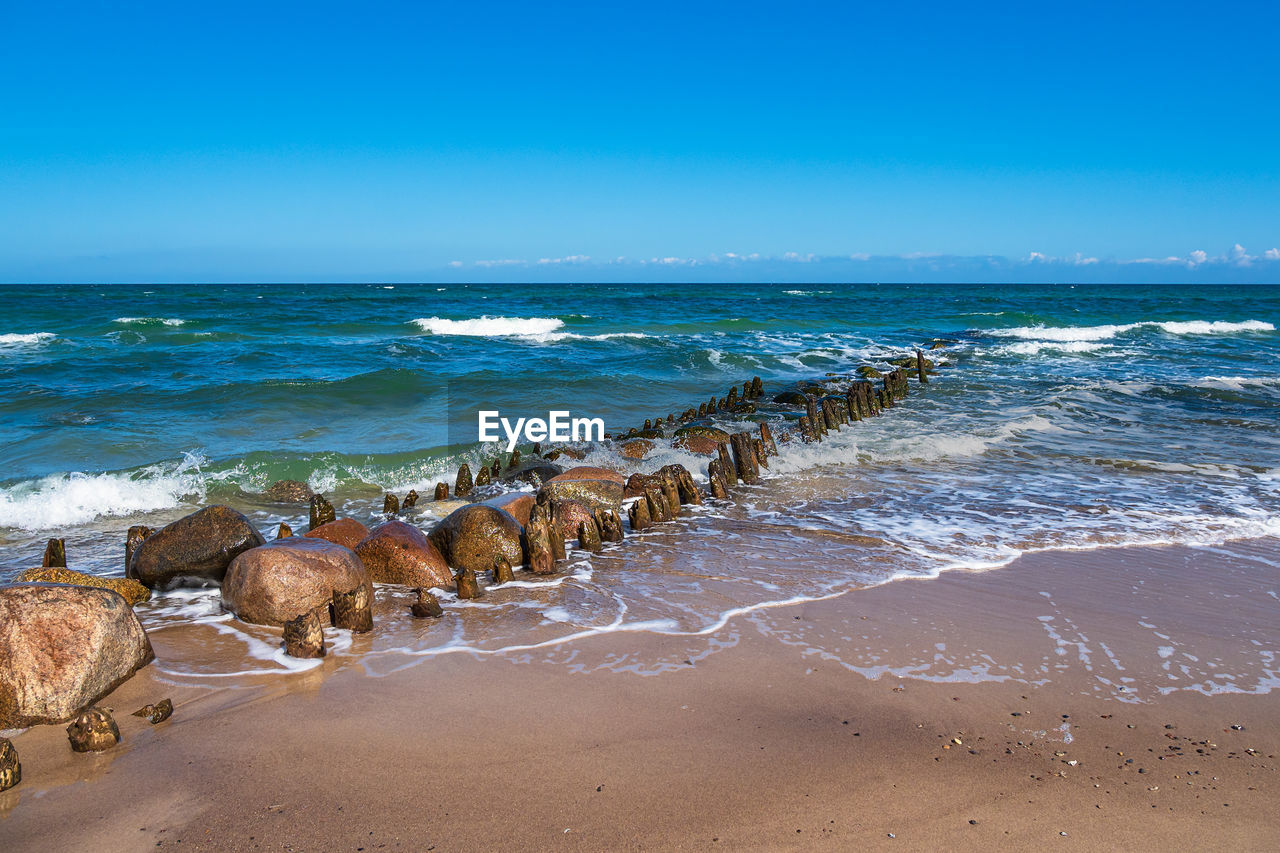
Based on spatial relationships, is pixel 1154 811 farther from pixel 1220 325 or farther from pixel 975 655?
pixel 1220 325

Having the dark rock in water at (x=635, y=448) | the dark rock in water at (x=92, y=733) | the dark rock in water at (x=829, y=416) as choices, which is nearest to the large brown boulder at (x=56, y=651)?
the dark rock in water at (x=92, y=733)

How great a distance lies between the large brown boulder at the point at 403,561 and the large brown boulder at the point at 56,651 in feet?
6.39

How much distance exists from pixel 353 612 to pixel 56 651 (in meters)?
1.56

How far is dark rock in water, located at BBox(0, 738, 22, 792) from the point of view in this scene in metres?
3.33

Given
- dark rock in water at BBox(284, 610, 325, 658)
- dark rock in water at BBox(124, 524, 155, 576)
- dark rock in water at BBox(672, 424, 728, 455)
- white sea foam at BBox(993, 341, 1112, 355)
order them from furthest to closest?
white sea foam at BBox(993, 341, 1112, 355)
dark rock in water at BBox(672, 424, 728, 455)
dark rock in water at BBox(124, 524, 155, 576)
dark rock in water at BBox(284, 610, 325, 658)

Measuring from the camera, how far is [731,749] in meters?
3.75

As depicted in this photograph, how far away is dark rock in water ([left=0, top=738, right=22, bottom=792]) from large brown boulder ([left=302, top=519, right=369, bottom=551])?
3.25 m

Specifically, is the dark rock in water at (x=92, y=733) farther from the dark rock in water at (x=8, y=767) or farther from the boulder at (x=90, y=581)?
the boulder at (x=90, y=581)

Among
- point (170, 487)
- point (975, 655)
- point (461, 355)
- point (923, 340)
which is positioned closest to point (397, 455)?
point (170, 487)

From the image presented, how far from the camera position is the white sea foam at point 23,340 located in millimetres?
25438

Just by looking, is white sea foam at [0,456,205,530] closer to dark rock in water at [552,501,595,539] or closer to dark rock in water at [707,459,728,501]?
dark rock in water at [552,501,595,539]

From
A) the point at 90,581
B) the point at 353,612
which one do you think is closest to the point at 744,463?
the point at 353,612

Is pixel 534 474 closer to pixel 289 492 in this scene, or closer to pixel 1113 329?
pixel 289 492

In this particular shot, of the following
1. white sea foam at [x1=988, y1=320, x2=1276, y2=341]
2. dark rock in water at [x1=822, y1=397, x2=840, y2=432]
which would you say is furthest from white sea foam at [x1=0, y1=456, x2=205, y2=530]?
white sea foam at [x1=988, y1=320, x2=1276, y2=341]
